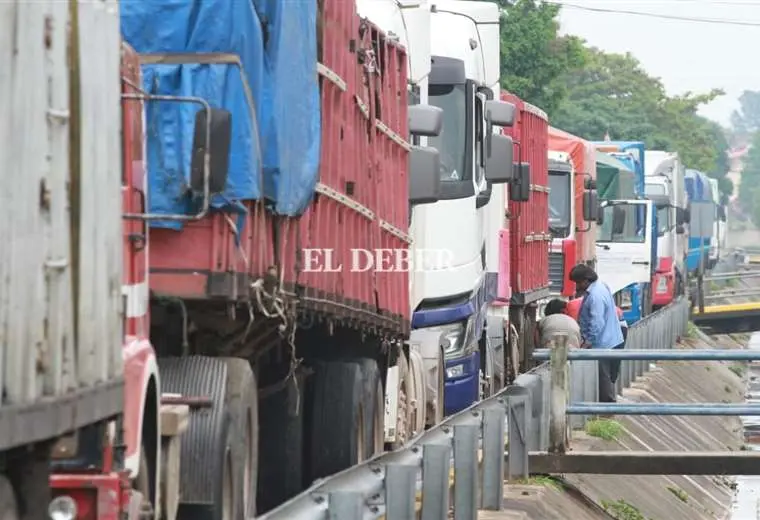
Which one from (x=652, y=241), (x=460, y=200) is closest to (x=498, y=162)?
(x=460, y=200)

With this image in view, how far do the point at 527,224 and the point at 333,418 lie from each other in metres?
12.6

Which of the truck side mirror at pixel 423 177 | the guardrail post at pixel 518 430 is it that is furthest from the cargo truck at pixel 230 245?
the guardrail post at pixel 518 430

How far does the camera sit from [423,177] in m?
16.3

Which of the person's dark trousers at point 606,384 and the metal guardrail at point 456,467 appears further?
the person's dark trousers at point 606,384

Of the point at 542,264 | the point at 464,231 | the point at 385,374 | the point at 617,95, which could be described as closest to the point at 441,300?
the point at 464,231

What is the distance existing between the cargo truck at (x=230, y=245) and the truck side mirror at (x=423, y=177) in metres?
1.72

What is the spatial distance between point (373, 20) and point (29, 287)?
9069 mm

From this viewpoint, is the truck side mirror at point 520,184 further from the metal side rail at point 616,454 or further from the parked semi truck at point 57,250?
the parked semi truck at point 57,250

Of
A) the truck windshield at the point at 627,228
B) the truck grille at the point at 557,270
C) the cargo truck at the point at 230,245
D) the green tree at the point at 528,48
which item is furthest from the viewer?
the green tree at the point at 528,48

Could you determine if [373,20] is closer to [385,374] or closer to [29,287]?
[385,374]

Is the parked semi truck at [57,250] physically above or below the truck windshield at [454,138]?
below

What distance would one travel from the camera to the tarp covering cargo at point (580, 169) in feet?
106

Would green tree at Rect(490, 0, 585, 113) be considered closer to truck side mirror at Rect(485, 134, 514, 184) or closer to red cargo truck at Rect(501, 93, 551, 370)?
red cargo truck at Rect(501, 93, 551, 370)

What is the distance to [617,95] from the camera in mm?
118812
